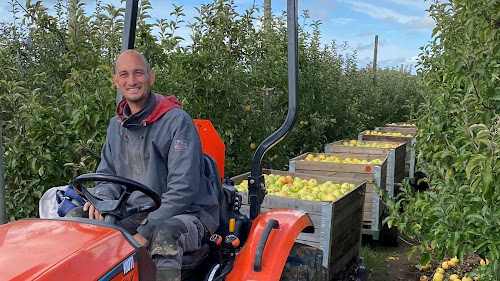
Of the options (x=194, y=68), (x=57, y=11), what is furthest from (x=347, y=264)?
(x=57, y=11)

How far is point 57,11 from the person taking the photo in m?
4.67

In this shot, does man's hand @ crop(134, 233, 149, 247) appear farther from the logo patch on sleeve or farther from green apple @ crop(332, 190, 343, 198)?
green apple @ crop(332, 190, 343, 198)

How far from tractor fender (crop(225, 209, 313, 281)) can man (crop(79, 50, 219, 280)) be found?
0.21 m

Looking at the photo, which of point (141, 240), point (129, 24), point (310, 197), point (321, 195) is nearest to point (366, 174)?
point (321, 195)

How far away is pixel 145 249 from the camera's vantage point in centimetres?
200

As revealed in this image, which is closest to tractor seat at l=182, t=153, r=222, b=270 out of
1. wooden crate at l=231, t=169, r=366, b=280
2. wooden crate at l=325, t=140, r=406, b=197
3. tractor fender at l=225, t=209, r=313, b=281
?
tractor fender at l=225, t=209, r=313, b=281

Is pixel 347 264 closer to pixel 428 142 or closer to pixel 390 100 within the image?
pixel 428 142

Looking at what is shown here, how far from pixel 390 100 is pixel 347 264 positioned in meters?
10.8

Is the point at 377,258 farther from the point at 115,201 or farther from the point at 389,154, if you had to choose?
the point at 115,201

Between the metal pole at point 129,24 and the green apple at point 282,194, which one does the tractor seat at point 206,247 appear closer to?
the metal pole at point 129,24

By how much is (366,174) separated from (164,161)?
364 centimetres

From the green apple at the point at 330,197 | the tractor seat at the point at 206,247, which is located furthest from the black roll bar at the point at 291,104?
the green apple at the point at 330,197

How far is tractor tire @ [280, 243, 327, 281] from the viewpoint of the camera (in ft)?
8.91

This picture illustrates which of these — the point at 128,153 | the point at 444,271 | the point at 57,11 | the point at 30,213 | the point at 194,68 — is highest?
the point at 57,11
